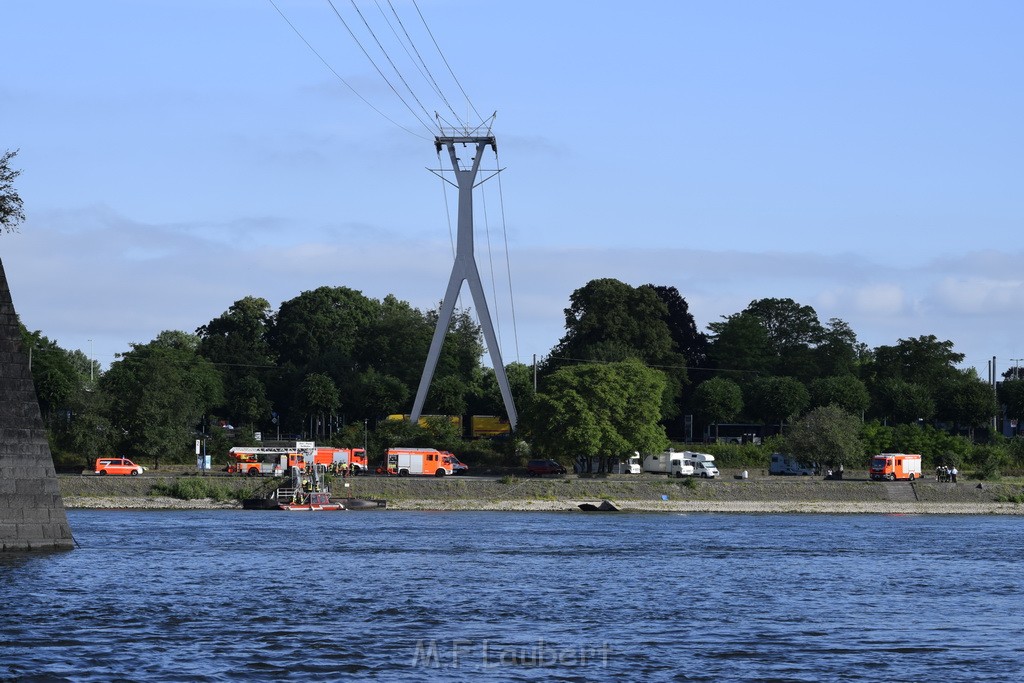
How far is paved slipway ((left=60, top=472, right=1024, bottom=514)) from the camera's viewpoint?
61844mm

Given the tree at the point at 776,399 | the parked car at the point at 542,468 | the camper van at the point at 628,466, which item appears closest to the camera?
the parked car at the point at 542,468

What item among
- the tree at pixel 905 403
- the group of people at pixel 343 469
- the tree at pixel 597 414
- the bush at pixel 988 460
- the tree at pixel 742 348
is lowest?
the group of people at pixel 343 469

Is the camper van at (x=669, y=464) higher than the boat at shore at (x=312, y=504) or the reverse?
higher

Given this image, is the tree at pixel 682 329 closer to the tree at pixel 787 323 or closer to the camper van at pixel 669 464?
the tree at pixel 787 323

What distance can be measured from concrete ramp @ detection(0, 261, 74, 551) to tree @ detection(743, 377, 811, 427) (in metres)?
70.4

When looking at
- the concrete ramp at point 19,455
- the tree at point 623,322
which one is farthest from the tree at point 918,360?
the concrete ramp at point 19,455

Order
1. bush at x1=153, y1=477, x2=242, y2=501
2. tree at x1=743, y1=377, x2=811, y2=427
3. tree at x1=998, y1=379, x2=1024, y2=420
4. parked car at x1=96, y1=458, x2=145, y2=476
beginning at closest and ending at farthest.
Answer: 1. bush at x1=153, y1=477, x2=242, y2=501
2. parked car at x1=96, y1=458, x2=145, y2=476
3. tree at x1=743, y1=377, x2=811, y2=427
4. tree at x1=998, y1=379, x2=1024, y2=420

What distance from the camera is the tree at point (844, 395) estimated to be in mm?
97438

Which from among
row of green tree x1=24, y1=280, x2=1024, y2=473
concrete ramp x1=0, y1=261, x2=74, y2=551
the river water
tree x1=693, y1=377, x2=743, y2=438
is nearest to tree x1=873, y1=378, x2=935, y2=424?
row of green tree x1=24, y1=280, x2=1024, y2=473

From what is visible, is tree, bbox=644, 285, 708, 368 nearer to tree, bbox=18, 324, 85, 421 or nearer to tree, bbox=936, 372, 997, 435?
tree, bbox=936, 372, 997, 435

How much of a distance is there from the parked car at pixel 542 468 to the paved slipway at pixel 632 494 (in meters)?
1.59

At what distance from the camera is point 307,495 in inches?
2483

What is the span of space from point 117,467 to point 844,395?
168 feet

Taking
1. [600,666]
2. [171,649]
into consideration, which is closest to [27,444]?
[171,649]
